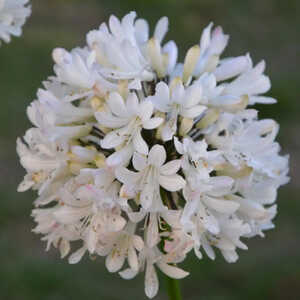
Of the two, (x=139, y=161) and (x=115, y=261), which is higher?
(x=139, y=161)

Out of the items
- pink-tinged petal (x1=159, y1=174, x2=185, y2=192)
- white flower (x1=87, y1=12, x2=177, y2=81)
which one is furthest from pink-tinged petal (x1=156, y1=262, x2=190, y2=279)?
white flower (x1=87, y1=12, x2=177, y2=81)

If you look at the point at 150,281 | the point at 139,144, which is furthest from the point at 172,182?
the point at 150,281

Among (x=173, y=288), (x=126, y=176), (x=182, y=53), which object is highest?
(x=182, y=53)

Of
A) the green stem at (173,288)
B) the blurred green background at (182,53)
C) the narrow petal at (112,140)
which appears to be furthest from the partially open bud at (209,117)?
the blurred green background at (182,53)

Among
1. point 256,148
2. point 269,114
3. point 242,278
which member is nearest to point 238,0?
point 269,114

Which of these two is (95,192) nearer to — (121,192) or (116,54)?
(121,192)

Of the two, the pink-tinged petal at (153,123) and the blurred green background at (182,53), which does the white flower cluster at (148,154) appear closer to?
the pink-tinged petal at (153,123)

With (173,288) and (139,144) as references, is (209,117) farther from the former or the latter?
(173,288)
